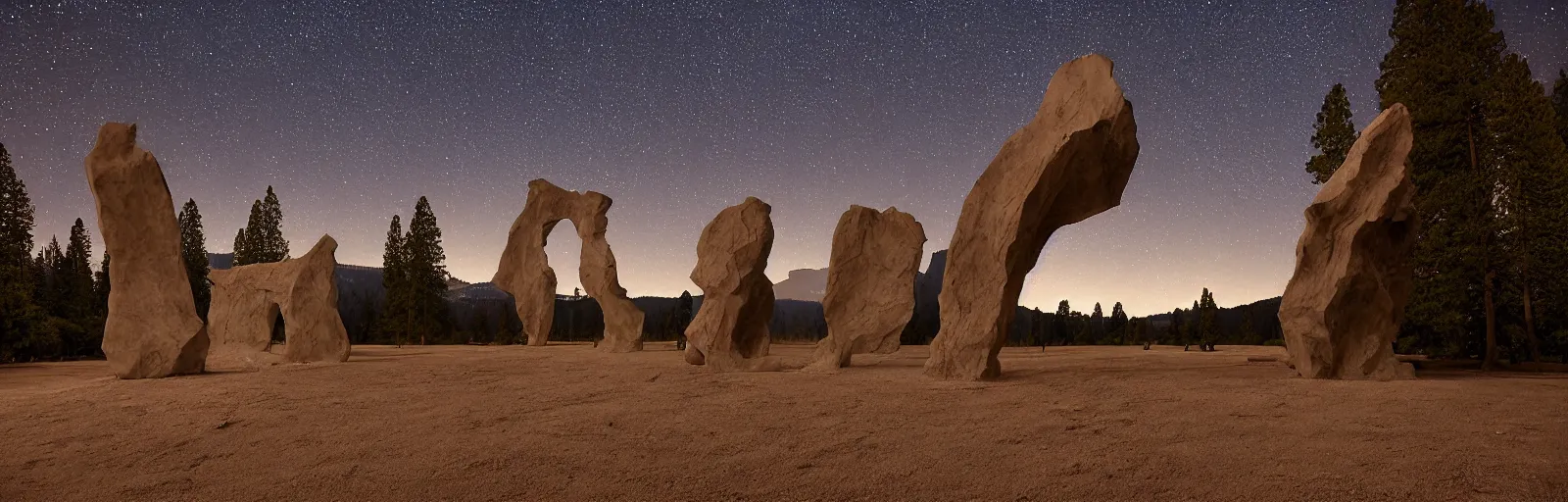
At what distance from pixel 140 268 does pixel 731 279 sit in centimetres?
1062

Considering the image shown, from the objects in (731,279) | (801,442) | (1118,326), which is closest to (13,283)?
(731,279)

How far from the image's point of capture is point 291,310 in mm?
19141

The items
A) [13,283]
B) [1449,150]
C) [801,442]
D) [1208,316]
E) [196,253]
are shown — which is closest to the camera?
[801,442]

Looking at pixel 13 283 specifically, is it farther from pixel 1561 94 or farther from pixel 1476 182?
pixel 1561 94

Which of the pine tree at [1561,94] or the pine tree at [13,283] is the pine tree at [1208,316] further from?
the pine tree at [13,283]

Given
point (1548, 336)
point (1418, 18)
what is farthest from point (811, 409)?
point (1548, 336)

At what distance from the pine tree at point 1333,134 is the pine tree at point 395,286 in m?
39.5

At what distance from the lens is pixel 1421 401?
30.0 ft

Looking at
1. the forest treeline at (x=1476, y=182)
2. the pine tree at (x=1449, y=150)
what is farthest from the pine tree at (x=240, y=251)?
the pine tree at (x=1449, y=150)

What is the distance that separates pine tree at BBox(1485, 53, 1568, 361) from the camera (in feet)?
53.3

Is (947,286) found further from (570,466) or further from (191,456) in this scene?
(191,456)

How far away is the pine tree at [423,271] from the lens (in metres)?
41.6

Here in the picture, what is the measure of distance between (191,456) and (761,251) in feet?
35.5

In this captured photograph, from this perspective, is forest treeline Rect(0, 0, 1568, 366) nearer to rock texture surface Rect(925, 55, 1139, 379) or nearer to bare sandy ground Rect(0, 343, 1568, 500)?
bare sandy ground Rect(0, 343, 1568, 500)
